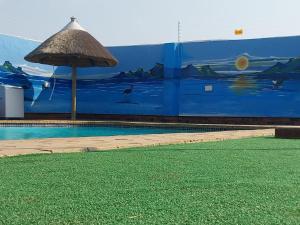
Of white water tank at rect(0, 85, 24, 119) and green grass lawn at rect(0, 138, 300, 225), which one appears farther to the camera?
white water tank at rect(0, 85, 24, 119)

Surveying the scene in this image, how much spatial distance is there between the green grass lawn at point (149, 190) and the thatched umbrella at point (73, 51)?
38.1 ft

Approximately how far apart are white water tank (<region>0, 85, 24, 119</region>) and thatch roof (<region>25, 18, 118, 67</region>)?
1419 mm

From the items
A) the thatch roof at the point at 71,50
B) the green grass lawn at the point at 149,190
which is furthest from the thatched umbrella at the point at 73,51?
the green grass lawn at the point at 149,190

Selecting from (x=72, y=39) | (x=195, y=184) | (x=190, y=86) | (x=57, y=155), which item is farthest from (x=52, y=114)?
(x=195, y=184)

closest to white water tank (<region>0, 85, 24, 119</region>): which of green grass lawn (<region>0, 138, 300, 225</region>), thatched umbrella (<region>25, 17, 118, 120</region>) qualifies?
thatched umbrella (<region>25, 17, 118, 120</region>)

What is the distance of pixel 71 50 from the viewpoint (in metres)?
15.7

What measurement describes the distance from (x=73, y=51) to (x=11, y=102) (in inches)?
120

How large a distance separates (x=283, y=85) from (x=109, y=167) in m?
12.7

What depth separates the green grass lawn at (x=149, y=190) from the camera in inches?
81.1

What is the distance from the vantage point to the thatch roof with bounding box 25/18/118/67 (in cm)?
1561

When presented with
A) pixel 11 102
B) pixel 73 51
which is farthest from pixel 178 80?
pixel 11 102

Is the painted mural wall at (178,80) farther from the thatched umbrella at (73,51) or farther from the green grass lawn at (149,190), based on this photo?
the green grass lawn at (149,190)

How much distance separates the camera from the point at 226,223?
1940 millimetres

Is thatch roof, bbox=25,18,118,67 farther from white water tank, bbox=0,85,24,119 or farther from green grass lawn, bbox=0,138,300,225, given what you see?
green grass lawn, bbox=0,138,300,225
